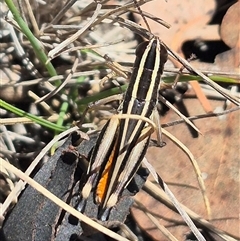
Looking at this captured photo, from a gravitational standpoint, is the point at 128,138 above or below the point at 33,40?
below

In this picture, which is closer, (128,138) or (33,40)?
(128,138)

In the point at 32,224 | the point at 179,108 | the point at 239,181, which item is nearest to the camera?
the point at 32,224

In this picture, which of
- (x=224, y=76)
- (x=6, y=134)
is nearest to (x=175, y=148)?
(x=224, y=76)

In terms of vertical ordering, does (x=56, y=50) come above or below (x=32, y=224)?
above

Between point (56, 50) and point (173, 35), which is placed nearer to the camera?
point (56, 50)

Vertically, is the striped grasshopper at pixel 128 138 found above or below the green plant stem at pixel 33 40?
below

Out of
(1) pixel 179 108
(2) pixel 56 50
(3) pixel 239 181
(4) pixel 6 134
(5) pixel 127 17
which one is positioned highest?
(2) pixel 56 50

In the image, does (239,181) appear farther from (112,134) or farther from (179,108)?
(112,134)

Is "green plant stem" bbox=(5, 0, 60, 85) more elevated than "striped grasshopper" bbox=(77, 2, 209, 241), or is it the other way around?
"green plant stem" bbox=(5, 0, 60, 85)
